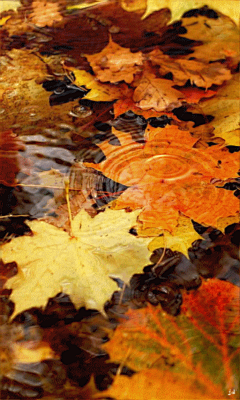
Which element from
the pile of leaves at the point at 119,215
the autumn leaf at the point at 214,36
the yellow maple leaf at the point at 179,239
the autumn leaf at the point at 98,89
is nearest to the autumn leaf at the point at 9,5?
the pile of leaves at the point at 119,215

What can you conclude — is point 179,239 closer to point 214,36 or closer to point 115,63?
point 115,63

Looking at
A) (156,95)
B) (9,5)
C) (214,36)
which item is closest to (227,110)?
(156,95)

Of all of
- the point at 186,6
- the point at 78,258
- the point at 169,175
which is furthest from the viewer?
the point at 186,6

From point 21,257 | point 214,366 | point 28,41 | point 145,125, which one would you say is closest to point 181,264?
point 214,366

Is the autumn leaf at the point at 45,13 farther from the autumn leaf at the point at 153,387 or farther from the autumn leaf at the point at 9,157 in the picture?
the autumn leaf at the point at 153,387

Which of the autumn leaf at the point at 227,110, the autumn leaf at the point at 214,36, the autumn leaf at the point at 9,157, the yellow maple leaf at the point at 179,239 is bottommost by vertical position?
the yellow maple leaf at the point at 179,239

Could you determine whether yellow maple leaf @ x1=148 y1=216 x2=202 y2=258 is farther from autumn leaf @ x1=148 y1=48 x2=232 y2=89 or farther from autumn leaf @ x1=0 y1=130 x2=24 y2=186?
autumn leaf @ x1=148 y1=48 x2=232 y2=89

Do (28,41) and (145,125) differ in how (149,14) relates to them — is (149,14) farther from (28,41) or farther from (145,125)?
(145,125)
